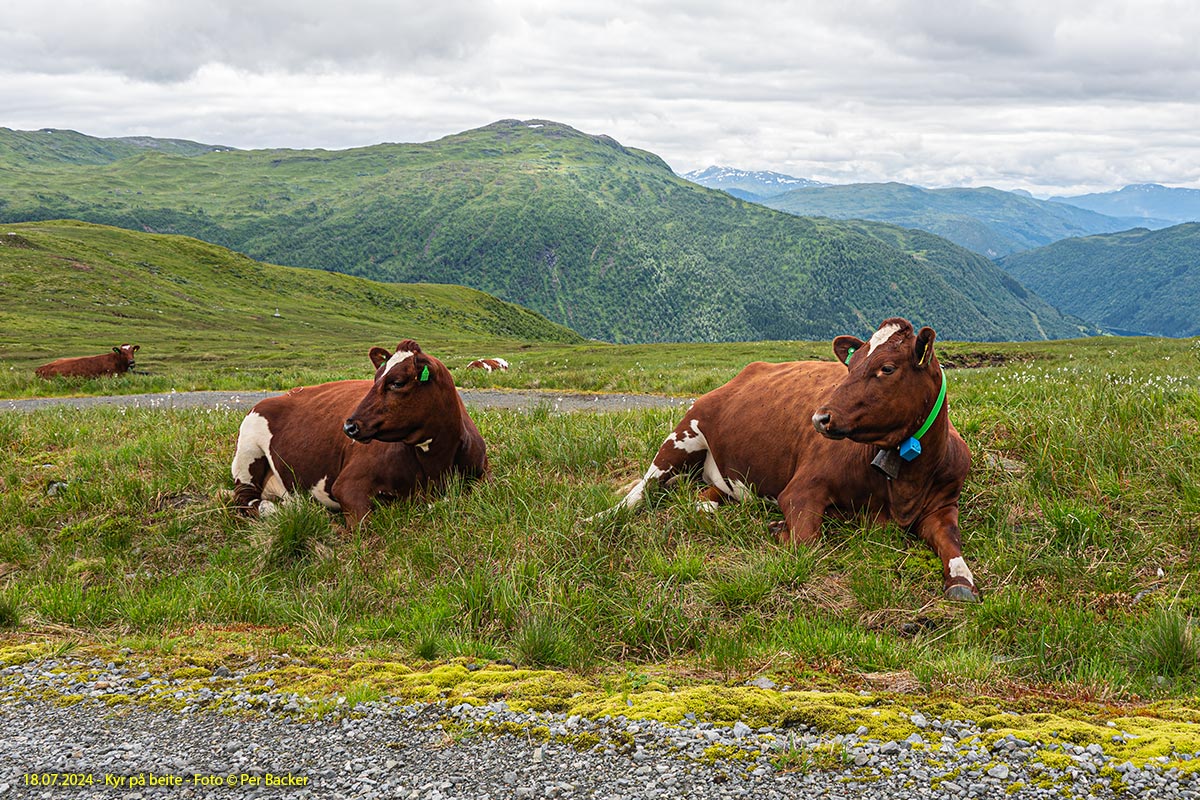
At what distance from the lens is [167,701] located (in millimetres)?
4980

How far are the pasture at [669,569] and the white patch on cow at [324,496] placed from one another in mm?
741

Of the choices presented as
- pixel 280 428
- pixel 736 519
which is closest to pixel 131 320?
pixel 280 428

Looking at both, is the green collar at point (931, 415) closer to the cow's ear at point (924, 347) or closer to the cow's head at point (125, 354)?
the cow's ear at point (924, 347)

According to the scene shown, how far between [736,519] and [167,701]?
5.31 metres

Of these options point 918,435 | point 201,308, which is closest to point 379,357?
point 918,435

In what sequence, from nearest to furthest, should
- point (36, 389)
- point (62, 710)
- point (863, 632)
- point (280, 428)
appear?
point (62, 710) < point (863, 632) < point (280, 428) < point (36, 389)

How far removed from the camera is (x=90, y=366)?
107 ft

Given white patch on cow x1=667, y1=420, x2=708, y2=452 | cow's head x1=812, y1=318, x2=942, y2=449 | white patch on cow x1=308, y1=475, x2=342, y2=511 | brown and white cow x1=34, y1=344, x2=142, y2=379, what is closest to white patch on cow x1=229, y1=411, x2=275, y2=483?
white patch on cow x1=308, y1=475, x2=342, y2=511

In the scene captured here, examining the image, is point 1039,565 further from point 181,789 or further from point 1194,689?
point 181,789

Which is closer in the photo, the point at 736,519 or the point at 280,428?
the point at 736,519

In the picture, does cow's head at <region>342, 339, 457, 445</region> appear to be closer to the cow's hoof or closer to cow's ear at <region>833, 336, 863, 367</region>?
cow's ear at <region>833, 336, 863, 367</region>

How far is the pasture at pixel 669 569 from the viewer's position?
221 inches

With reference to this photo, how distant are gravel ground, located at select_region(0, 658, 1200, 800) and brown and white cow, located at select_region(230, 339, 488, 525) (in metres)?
4.64

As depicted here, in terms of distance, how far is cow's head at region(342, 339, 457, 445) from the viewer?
9.10 metres
